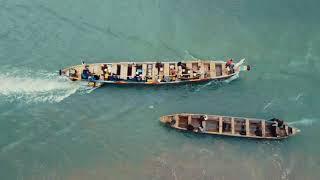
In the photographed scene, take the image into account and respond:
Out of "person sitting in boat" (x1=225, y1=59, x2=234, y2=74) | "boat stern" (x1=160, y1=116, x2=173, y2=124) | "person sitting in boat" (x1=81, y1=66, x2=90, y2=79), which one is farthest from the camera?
"person sitting in boat" (x1=225, y1=59, x2=234, y2=74)

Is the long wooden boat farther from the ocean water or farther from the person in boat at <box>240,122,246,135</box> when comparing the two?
the person in boat at <box>240,122,246,135</box>

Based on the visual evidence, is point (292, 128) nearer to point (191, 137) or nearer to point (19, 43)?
point (191, 137)

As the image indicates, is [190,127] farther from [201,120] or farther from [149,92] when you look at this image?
[149,92]

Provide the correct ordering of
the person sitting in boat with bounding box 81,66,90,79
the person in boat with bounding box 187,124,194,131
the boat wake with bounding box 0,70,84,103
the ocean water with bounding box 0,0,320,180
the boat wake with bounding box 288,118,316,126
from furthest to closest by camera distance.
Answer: the person sitting in boat with bounding box 81,66,90,79, the boat wake with bounding box 0,70,84,103, the boat wake with bounding box 288,118,316,126, the person in boat with bounding box 187,124,194,131, the ocean water with bounding box 0,0,320,180

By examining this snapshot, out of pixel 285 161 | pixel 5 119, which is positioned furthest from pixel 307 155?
pixel 5 119

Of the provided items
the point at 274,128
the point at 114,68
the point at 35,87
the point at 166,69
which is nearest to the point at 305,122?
the point at 274,128

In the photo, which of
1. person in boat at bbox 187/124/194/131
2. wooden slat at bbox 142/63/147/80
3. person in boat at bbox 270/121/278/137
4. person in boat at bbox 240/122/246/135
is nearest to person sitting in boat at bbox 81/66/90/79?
wooden slat at bbox 142/63/147/80
